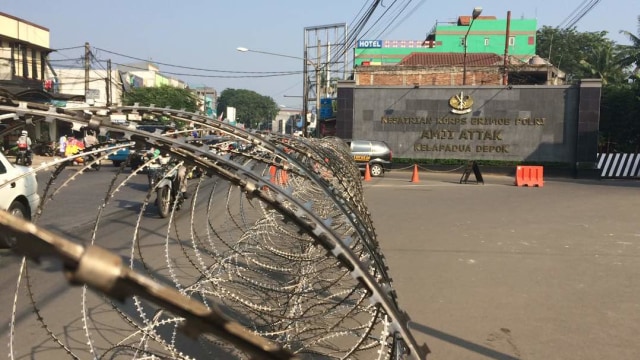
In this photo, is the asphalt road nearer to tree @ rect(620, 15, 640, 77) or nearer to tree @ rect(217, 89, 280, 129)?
tree @ rect(620, 15, 640, 77)

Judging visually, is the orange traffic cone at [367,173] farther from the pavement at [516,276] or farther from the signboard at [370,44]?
the signboard at [370,44]

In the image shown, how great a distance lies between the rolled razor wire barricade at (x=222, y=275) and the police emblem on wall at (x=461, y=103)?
19517mm

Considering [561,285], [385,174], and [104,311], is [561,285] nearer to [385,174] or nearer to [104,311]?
[104,311]

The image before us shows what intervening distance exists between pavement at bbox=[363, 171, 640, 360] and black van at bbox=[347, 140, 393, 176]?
8448 mm

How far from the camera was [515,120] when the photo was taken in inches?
1046

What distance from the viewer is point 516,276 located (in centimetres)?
691

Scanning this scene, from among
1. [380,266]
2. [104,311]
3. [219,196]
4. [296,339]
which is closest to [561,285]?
[296,339]

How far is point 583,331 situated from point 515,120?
918 inches

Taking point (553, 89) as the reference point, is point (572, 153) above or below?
below

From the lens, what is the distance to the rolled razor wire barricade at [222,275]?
3.73 ft

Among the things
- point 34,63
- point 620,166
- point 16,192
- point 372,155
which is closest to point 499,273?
point 16,192

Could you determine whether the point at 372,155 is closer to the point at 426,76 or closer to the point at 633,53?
the point at 426,76

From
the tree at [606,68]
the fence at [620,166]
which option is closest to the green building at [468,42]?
the tree at [606,68]

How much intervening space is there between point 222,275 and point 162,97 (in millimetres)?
40472
